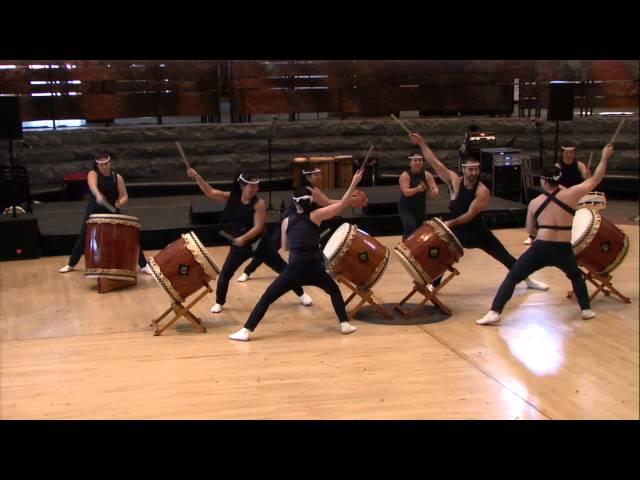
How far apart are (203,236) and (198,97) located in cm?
339

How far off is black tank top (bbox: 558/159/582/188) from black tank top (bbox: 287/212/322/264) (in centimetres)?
349

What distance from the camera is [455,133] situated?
514 inches

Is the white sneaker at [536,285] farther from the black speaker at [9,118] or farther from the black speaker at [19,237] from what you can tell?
the black speaker at [9,118]

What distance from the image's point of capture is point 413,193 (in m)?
8.02

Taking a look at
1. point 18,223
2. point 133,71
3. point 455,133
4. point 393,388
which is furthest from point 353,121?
point 393,388

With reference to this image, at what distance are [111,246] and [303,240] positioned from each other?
2.19 m

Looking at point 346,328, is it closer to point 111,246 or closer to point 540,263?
point 540,263

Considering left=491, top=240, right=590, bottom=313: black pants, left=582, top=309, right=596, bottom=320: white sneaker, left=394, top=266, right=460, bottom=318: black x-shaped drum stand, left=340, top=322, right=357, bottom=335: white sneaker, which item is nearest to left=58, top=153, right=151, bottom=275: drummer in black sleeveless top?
left=340, top=322, right=357, bottom=335: white sneaker

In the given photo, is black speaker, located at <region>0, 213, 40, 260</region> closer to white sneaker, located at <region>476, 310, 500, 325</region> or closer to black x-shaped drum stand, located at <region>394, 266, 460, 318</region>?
black x-shaped drum stand, located at <region>394, 266, 460, 318</region>

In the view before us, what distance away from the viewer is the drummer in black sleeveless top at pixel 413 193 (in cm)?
801

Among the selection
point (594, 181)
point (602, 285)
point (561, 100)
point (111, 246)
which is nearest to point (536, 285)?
point (602, 285)

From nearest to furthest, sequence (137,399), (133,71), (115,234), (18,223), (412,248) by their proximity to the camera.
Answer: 1. (137,399)
2. (412,248)
3. (115,234)
4. (18,223)
5. (133,71)

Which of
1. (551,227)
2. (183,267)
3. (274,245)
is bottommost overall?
(274,245)
